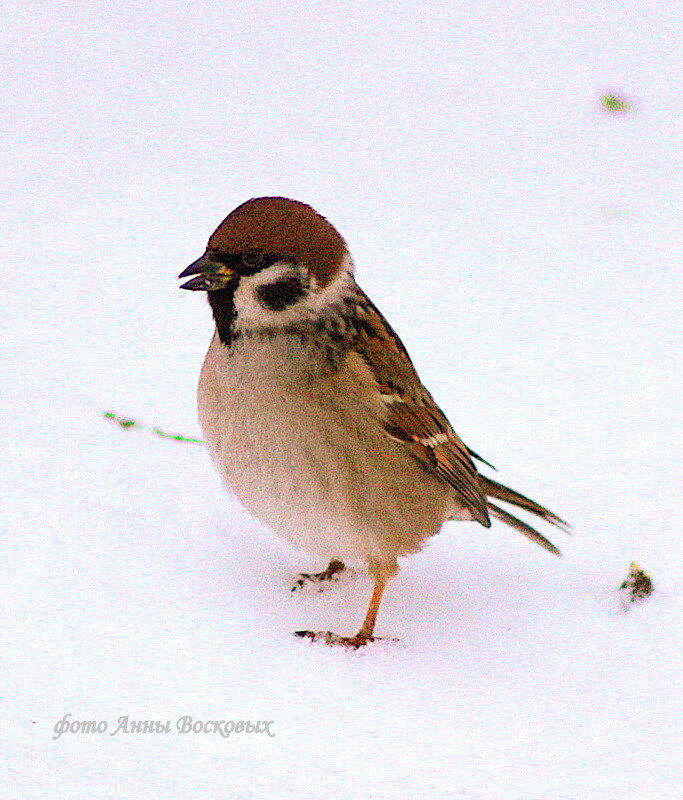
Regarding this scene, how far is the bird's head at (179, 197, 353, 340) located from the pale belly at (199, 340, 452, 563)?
0.12m

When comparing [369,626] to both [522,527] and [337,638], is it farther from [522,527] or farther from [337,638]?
[522,527]

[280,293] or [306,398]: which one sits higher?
[280,293]

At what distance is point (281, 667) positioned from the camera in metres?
2.99

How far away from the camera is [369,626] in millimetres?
3240

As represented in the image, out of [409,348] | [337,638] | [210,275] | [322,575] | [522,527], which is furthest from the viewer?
[409,348]

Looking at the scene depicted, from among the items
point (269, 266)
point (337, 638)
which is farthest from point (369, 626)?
point (269, 266)

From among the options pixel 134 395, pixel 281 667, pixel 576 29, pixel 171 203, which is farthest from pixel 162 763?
pixel 576 29

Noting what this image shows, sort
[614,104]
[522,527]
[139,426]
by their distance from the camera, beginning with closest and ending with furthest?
[522,527], [139,426], [614,104]

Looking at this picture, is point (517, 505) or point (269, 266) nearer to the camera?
point (269, 266)

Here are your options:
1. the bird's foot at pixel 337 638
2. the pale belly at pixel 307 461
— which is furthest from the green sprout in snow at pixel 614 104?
the bird's foot at pixel 337 638

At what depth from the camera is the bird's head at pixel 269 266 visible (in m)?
3.02

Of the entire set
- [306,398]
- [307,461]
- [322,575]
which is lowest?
[322,575]

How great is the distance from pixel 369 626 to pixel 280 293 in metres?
0.84

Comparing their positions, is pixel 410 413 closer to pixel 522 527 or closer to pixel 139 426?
pixel 522 527
